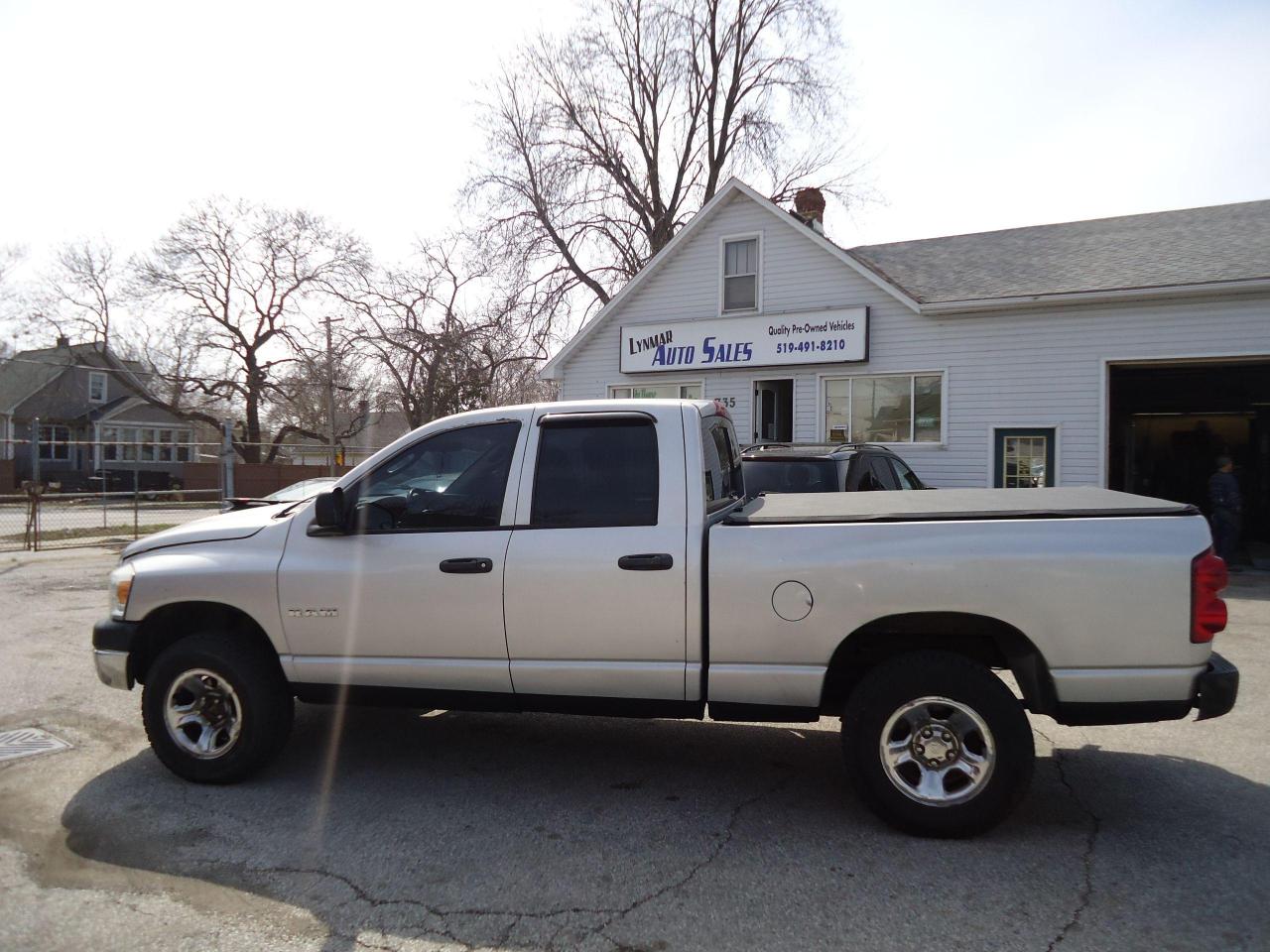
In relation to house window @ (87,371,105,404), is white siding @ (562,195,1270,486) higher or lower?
lower

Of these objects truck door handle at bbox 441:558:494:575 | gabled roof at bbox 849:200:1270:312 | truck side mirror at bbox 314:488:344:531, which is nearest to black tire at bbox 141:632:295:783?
truck side mirror at bbox 314:488:344:531

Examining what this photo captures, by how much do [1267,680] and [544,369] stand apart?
45.7 feet

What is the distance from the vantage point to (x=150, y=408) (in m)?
51.0

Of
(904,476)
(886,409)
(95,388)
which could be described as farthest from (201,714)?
(95,388)

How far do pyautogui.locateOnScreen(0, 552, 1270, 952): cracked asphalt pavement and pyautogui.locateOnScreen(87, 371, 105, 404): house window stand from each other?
50923 millimetres

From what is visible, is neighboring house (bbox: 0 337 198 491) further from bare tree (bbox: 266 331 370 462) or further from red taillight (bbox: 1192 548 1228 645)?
red taillight (bbox: 1192 548 1228 645)

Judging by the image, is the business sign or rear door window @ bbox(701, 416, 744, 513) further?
the business sign

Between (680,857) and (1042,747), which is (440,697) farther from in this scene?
(1042,747)

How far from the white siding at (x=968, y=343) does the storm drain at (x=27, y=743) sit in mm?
12465

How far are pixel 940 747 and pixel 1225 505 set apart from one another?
11434 mm

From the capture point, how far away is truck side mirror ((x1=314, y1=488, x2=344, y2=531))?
433 centimetres

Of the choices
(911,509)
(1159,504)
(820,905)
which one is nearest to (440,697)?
(820,905)

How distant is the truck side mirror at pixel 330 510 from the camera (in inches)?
170

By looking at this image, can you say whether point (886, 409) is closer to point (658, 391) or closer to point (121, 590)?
point (658, 391)
